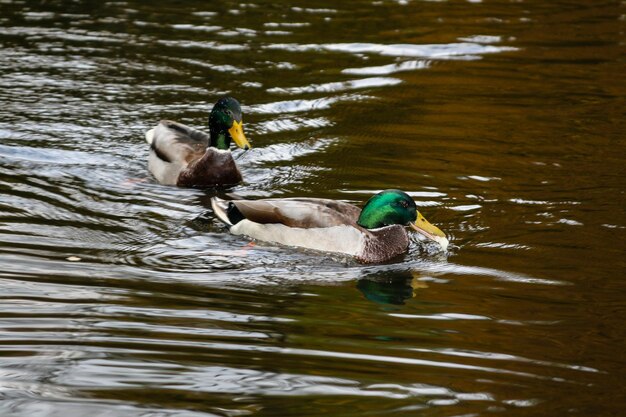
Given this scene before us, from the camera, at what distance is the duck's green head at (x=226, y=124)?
1070 cm

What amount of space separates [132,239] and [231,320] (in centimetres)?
204

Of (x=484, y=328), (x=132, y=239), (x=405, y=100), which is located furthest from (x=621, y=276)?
(x=405, y=100)

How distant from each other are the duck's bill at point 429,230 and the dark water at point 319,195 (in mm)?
161

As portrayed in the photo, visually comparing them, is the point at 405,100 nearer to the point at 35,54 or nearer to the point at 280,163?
the point at 280,163

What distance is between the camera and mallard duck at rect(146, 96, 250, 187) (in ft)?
35.0

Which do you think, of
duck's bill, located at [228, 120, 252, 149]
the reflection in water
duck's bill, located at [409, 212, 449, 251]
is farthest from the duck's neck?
the reflection in water

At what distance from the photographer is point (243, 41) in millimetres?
15141

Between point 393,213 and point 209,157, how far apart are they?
101 inches

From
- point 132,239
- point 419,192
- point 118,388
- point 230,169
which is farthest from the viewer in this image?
point 230,169

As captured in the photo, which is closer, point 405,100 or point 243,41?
point 405,100

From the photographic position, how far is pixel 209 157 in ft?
35.2

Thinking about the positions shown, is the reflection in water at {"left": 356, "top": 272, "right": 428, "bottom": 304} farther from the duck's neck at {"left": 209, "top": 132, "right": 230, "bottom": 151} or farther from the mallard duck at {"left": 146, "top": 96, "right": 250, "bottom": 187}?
the duck's neck at {"left": 209, "top": 132, "right": 230, "bottom": 151}

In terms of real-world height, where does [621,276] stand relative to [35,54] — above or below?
below

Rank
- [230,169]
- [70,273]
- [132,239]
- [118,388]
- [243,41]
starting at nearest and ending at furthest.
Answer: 1. [118,388]
2. [70,273]
3. [132,239]
4. [230,169]
5. [243,41]
